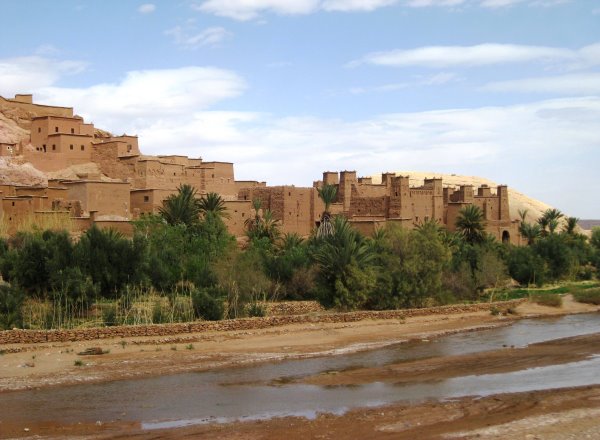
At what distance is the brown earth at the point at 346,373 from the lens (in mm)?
12508

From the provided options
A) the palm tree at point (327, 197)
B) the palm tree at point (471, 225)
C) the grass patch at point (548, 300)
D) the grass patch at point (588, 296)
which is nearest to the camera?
the grass patch at point (548, 300)

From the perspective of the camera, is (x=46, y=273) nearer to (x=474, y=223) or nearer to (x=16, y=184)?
(x=16, y=184)

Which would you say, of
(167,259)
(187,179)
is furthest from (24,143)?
(167,259)

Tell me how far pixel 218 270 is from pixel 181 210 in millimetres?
7370

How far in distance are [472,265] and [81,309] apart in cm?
2055

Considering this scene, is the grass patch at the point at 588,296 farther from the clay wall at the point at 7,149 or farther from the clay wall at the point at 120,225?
the clay wall at the point at 7,149

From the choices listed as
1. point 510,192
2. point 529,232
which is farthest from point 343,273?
point 510,192

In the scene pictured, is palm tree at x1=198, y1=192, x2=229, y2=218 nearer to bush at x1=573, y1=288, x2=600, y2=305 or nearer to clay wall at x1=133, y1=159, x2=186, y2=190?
clay wall at x1=133, y1=159, x2=186, y2=190

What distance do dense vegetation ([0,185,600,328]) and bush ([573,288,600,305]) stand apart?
21 centimetres

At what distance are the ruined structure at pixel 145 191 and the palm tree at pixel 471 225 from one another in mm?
1535

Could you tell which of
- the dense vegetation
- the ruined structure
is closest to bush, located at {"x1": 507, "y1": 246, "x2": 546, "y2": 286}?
the dense vegetation

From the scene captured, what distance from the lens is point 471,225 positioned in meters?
43.7

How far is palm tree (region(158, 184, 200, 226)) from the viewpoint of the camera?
33.1m

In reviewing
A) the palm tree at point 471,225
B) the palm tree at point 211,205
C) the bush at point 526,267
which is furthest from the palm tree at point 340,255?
the palm tree at point 471,225
